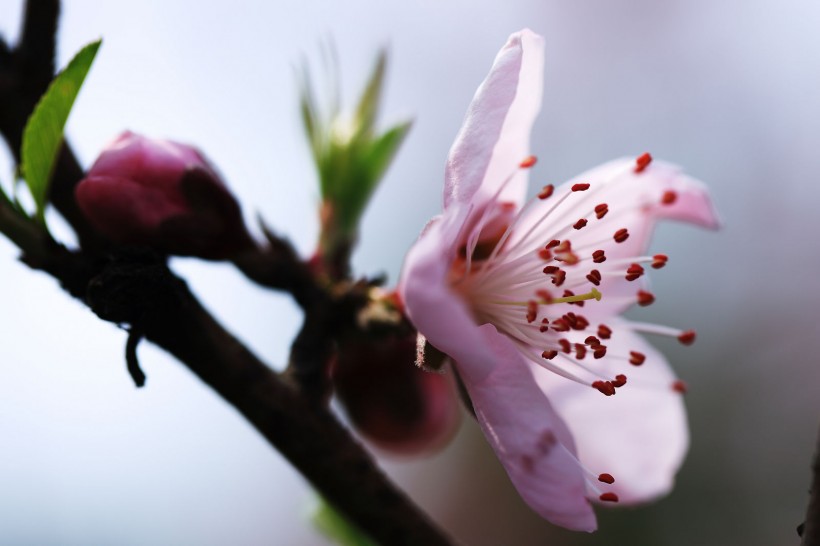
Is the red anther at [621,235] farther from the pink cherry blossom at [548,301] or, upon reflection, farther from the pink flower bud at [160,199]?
the pink flower bud at [160,199]

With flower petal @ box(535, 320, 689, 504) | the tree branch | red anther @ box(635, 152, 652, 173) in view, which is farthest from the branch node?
red anther @ box(635, 152, 652, 173)

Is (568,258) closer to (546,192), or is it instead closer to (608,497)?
(546,192)

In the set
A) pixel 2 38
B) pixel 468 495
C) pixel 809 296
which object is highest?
pixel 2 38

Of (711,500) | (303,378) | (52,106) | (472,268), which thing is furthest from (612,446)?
(711,500)

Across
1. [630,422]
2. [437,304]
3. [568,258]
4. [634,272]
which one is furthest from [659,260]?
[437,304]

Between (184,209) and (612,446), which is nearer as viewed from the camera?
(184,209)

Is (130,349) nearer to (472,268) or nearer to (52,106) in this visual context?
(52,106)

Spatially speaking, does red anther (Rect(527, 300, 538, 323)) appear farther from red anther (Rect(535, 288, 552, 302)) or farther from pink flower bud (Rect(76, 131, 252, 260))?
pink flower bud (Rect(76, 131, 252, 260))
